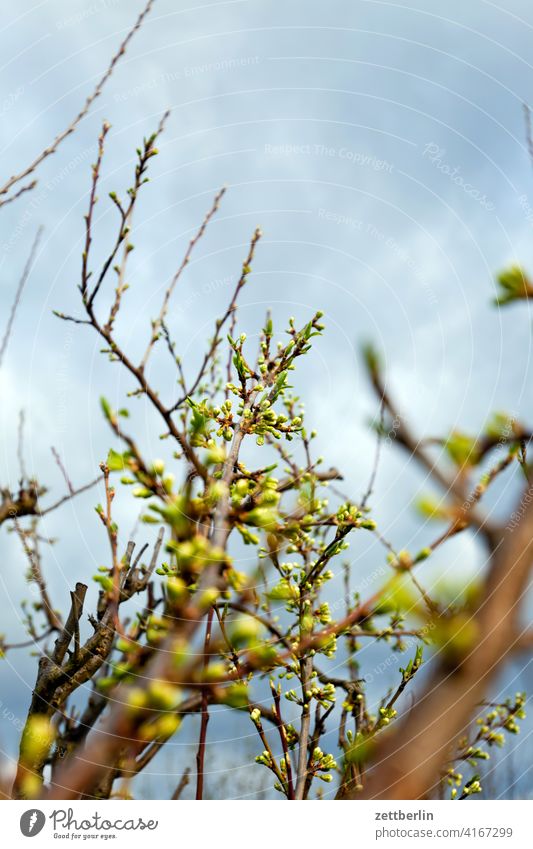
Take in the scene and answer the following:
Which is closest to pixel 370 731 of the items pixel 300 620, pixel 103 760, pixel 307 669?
pixel 307 669

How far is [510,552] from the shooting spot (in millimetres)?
425

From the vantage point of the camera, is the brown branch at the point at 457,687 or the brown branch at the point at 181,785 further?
the brown branch at the point at 181,785

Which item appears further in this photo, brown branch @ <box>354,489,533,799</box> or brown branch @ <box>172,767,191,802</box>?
brown branch @ <box>172,767,191,802</box>

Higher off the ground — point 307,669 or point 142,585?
point 142,585

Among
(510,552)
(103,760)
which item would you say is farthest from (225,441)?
(510,552)

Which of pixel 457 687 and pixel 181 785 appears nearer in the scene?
pixel 457 687

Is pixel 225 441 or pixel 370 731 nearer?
pixel 225 441

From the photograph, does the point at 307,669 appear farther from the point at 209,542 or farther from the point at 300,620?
the point at 209,542

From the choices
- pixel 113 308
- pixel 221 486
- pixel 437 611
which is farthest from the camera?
pixel 113 308
